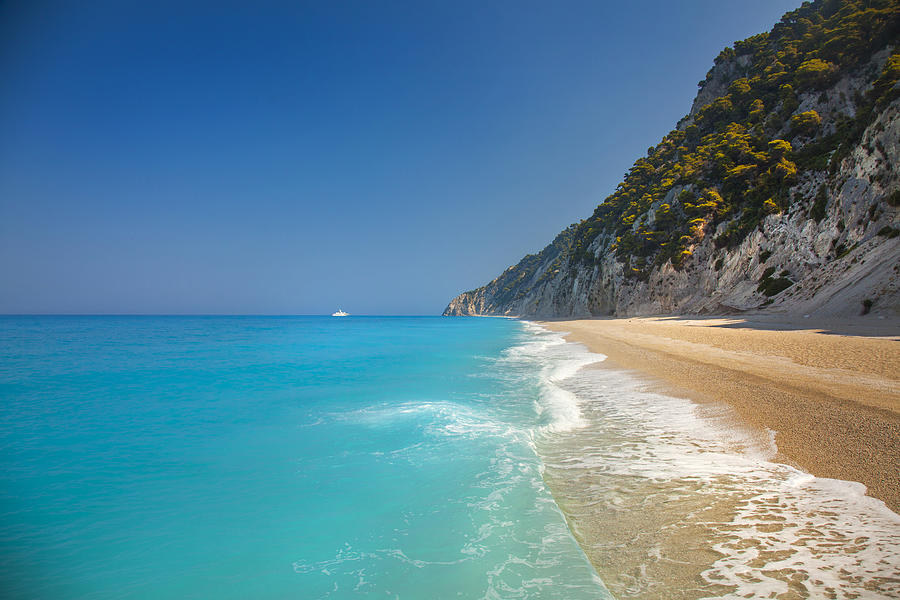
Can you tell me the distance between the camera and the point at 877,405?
534cm

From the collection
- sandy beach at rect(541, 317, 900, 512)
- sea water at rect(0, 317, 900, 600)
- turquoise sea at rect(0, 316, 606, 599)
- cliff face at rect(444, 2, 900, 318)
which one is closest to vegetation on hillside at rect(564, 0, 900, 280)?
cliff face at rect(444, 2, 900, 318)

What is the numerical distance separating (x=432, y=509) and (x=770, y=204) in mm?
36427

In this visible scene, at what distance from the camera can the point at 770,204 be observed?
28266 millimetres

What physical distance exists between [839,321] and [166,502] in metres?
23.4

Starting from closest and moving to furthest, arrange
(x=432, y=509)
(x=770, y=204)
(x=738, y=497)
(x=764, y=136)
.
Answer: (x=738, y=497) < (x=432, y=509) < (x=770, y=204) < (x=764, y=136)

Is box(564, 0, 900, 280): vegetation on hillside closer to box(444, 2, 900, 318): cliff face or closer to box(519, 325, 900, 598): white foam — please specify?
box(444, 2, 900, 318): cliff face

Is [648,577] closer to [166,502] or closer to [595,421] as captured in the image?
[595,421]

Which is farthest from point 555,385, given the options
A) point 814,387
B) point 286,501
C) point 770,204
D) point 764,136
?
point 764,136

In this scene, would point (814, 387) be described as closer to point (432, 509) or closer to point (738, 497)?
point (738, 497)

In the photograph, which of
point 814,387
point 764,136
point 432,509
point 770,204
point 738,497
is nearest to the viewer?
point 738,497

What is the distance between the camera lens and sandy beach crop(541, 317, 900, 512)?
4.03m

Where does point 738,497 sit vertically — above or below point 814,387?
below

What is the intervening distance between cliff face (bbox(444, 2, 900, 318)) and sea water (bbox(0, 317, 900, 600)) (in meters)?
17.2

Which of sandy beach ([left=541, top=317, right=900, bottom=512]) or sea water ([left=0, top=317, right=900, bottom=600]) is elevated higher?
sandy beach ([left=541, top=317, right=900, bottom=512])
